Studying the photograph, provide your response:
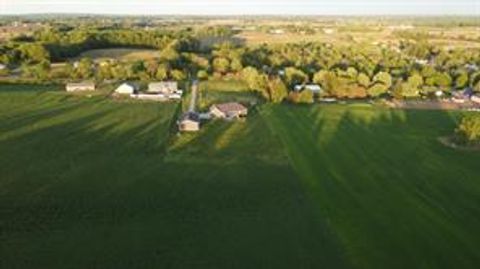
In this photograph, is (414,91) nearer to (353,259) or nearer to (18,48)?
(353,259)

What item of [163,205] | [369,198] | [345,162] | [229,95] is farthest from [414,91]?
[163,205]

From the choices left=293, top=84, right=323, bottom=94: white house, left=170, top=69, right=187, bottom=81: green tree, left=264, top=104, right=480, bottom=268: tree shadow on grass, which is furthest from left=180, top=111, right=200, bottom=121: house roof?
left=170, top=69, right=187, bottom=81: green tree

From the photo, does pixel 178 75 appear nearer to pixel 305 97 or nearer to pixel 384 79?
pixel 305 97

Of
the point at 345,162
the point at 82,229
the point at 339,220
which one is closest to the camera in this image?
the point at 82,229

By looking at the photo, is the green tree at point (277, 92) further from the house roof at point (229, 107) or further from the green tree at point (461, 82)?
the green tree at point (461, 82)

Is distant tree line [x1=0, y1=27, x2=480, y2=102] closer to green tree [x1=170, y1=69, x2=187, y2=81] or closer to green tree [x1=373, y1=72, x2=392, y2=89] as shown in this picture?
green tree [x1=170, y1=69, x2=187, y2=81]

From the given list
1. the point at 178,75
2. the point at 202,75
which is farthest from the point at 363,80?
the point at 178,75
